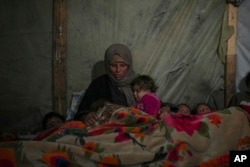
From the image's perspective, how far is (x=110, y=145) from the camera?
1806 millimetres

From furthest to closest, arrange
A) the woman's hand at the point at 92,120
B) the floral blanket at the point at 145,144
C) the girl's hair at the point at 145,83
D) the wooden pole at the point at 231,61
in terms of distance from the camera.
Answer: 1. the wooden pole at the point at 231,61
2. the girl's hair at the point at 145,83
3. the woman's hand at the point at 92,120
4. the floral blanket at the point at 145,144

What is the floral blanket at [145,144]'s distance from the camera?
172cm

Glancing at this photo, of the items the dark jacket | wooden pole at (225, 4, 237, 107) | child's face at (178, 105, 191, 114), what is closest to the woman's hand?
the dark jacket

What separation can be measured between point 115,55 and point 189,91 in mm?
906

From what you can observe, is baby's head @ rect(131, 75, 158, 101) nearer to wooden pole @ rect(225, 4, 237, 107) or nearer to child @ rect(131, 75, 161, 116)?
child @ rect(131, 75, 161, 116)

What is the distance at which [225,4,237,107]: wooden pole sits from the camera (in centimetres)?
321

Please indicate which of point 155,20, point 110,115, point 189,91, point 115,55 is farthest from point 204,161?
point 155,20

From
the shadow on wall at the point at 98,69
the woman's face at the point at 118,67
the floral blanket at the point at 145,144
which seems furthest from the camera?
the shadow on wall at the point at 98,69

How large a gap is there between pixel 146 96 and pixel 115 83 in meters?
0.44

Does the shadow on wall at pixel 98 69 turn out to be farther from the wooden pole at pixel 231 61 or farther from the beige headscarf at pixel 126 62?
the wooden pole at pixel 231 61

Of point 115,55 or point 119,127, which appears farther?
point 115,55

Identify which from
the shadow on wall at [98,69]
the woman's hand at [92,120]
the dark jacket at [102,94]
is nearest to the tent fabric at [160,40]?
the shadow on wall at [98,69]

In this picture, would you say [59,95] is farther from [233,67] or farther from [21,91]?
[233,67]

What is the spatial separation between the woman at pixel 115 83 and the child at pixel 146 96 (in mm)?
148
